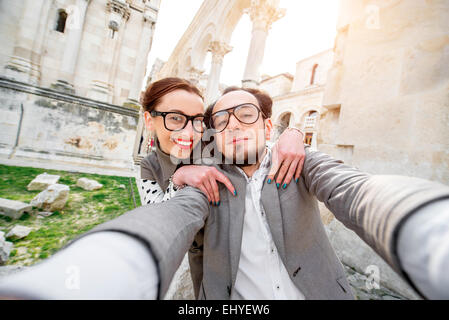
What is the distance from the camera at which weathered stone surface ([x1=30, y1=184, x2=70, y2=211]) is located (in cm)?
280

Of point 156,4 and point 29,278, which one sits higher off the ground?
point 156,4

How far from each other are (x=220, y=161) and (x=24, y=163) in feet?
20.8

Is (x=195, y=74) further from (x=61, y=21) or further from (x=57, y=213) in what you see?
(x=57, y=213)

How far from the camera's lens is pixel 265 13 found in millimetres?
5574

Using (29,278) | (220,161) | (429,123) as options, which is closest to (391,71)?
(429,123)

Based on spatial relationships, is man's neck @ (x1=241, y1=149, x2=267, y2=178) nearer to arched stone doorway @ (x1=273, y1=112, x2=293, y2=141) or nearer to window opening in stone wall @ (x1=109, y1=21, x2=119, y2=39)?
window opening in stone wall @ (x1=109, y1=21, x2=119, y2=39)

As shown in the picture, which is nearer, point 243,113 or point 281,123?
point 243,113

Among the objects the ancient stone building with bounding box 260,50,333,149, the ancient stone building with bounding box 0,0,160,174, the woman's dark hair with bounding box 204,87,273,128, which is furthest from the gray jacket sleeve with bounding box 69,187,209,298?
the ancient stone building with bounding box 260,50,333,149

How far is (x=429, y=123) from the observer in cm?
147

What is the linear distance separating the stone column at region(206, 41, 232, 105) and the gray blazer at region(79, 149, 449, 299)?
8.01m

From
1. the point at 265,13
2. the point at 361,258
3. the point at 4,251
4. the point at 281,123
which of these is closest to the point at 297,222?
the point at 361,258

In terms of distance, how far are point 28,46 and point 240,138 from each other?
822 centimetres
